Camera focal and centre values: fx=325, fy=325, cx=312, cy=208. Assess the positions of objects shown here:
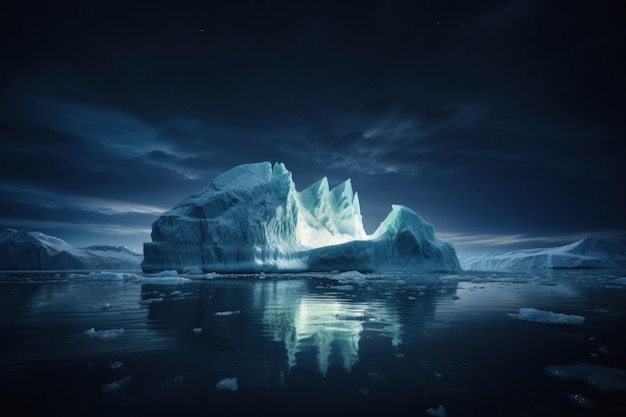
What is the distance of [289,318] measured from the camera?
9.02 m

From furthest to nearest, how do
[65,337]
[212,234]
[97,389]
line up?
[212,234], [65,337], [97,389]

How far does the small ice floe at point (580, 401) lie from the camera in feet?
11.6

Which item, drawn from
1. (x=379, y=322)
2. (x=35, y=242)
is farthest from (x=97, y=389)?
(x=35, y=242)

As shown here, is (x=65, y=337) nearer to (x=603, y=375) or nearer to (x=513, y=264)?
(x=603, y=375)

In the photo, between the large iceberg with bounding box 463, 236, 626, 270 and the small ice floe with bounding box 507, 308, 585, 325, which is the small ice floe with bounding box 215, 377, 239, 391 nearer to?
the small ice floe with bounding box 507, 308, 585, 325

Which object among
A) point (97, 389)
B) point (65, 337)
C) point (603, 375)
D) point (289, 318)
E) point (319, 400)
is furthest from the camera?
point (289, 318)

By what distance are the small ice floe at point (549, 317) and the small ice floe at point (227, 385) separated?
8.28 meters

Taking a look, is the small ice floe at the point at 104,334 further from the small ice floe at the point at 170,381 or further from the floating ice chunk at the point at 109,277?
the floating ice chunk at the point at 109,277

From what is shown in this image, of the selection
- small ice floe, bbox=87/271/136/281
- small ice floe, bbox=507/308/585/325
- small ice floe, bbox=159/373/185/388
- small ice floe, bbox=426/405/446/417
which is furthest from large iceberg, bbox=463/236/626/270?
small ice floe, bbox=159/373/185/388

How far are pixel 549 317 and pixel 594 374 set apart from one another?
461 centimetres

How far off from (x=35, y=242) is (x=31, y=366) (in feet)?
258

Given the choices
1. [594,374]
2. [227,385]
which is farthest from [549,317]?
[227,385]

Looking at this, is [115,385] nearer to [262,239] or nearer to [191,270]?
[191,270]

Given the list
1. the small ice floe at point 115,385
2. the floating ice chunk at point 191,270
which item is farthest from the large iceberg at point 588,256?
the small ice floe at point 115,385
